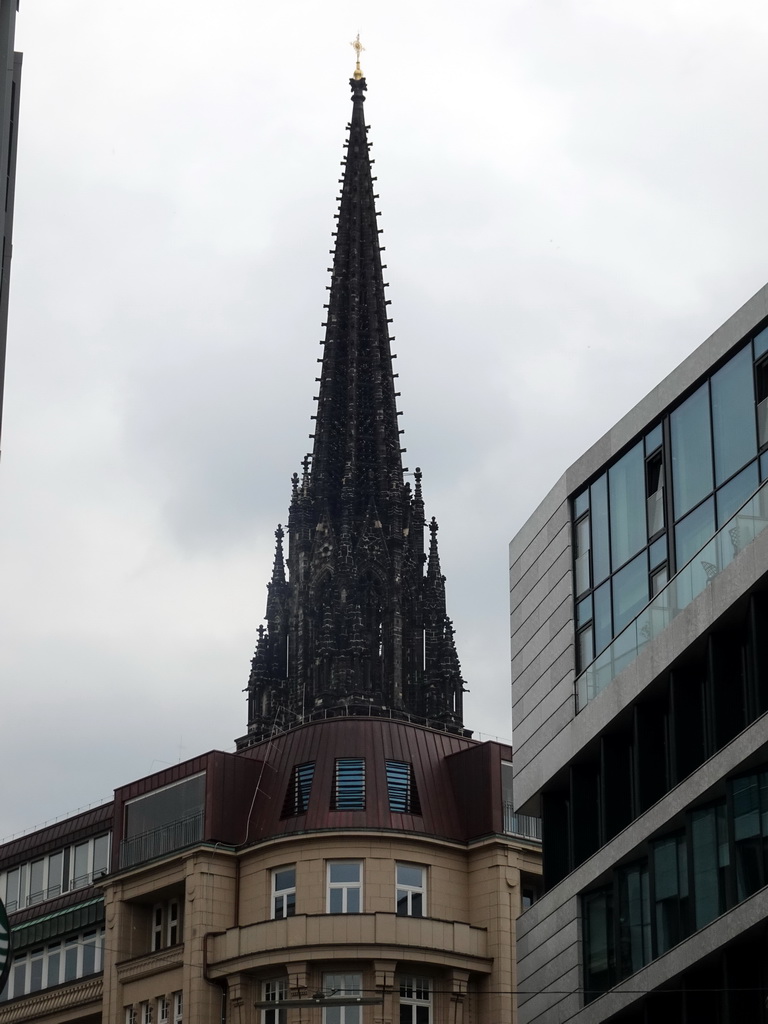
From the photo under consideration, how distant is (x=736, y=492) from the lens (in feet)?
147

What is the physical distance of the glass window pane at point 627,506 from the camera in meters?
50.1

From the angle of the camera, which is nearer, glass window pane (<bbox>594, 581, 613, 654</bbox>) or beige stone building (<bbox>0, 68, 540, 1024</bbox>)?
glass window pane (<bbox>594, 581, 613, 654</bbox>)

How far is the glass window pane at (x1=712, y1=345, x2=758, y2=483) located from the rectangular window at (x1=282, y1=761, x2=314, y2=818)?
28928 mm

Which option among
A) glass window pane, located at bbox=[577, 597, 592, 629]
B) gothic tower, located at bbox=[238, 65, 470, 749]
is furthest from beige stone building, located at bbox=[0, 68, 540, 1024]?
gothic tower, located at bbox=[238, 65, 470, 749]

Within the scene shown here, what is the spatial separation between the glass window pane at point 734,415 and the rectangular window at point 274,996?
29.6 meters

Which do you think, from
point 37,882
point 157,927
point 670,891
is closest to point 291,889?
point 157,927

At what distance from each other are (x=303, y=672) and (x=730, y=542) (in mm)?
92516

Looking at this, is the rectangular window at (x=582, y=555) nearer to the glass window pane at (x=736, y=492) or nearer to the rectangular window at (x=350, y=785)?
the glass window pane at (x=736, y=492)

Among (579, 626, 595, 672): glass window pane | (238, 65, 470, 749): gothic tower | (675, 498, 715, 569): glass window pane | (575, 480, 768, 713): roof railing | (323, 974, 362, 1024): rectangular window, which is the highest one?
(238, 65, 470, 749): gothic tower

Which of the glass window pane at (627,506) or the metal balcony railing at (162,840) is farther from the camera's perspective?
the metal balcony railing at (162,840)

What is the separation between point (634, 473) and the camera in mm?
50719

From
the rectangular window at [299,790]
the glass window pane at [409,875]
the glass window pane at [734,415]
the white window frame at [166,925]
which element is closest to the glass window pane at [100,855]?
the white window frame at [166,925]

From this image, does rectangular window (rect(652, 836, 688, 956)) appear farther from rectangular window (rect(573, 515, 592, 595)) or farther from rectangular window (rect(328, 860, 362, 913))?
rectangular window (rect(328, 860, 362, 913))

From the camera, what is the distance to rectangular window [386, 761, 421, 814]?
70.2 metres
